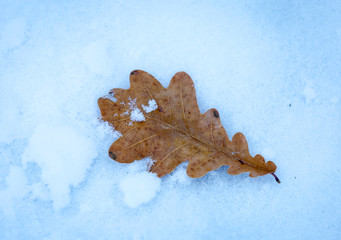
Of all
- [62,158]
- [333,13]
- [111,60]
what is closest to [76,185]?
[62,158]

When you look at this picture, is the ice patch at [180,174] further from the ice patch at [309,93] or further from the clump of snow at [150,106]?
the ice patch at [309,93]

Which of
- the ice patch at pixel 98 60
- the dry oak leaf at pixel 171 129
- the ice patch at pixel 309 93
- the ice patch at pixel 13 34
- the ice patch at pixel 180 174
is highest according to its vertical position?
the ice patch at pixel 13 34

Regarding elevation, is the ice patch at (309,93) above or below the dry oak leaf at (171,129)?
above

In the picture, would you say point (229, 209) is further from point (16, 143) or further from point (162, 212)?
point (16, 143)

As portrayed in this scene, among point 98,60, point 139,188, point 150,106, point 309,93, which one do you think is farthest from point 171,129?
point 309,93

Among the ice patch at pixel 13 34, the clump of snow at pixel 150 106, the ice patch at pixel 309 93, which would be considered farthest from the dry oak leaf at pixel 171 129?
the ice patch at pixel 13 34

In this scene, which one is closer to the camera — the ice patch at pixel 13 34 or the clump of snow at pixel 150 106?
the clump of snow at pixel 150 106

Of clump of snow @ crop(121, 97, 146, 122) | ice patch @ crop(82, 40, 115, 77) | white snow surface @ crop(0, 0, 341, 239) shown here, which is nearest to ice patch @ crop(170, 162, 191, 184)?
white snow surface @ crop(0, 0, 341, 239)

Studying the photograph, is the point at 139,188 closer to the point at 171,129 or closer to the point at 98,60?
the point at 171,129
